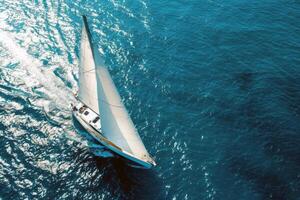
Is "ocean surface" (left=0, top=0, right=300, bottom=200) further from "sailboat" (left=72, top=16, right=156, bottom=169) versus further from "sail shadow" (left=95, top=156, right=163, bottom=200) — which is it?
"sailboat" (left=72, top=16, right=156, bottom=169)

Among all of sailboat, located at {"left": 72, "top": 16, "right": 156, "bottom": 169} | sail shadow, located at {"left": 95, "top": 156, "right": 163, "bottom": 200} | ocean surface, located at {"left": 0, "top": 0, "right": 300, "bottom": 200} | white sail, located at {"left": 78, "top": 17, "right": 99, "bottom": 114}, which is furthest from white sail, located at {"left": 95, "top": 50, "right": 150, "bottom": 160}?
ocean surface, located at {"left": 0, "top": 0, "right": 300, "bottom": 200}

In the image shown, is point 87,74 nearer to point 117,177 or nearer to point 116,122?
point 116,122

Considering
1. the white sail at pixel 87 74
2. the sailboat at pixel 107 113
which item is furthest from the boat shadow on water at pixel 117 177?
the white sail at pixel 87 74

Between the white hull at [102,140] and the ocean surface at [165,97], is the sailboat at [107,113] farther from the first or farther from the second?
the ocean surface at [165,97]

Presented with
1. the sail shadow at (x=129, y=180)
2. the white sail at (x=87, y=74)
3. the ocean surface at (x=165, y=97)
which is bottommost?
the sail shadow at (x=129, y=180)

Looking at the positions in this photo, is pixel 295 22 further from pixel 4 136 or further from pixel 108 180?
pixel 4 136

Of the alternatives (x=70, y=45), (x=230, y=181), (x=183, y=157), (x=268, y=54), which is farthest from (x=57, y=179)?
(x=268, y=54)

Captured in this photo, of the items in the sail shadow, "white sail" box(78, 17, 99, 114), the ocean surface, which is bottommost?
the sail shadow
